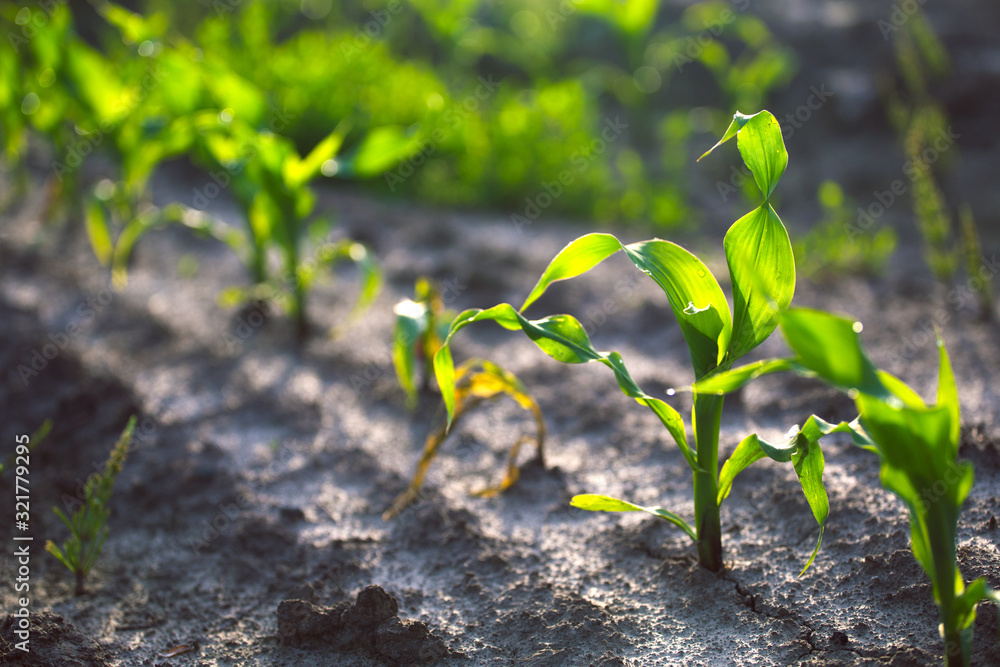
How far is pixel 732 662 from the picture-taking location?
50.8 inches

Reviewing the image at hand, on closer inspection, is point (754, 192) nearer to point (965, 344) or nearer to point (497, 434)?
point (965, 344)

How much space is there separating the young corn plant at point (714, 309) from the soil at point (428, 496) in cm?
25

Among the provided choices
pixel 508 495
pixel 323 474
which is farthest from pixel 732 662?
Result: pixel 323 474

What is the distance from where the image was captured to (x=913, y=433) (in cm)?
97

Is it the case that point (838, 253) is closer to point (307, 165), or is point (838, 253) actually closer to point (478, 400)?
point (478, 400)

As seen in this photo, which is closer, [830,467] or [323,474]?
[830,467]

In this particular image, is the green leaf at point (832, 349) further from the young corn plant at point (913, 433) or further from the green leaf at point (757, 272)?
the green leaf at point (757, 272)

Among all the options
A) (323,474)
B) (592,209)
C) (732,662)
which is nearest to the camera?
(732,662)

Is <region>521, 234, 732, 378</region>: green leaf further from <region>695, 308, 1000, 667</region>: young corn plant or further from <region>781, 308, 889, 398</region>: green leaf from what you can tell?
<region>781, 308, 889, 398</region>: green leaf

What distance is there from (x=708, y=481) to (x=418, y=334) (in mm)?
814

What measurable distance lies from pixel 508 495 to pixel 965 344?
65.8 inches

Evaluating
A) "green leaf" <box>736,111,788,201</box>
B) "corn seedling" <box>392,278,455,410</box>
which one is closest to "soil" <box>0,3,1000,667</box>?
A: "corn seedling" <box>392,278,455,410</box>

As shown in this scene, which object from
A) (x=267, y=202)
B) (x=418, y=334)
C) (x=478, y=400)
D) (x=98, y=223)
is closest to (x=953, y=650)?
(x=478, y=400)

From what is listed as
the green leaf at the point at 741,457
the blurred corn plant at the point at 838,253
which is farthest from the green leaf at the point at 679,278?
the blurred corn plant at the point at 838,253
